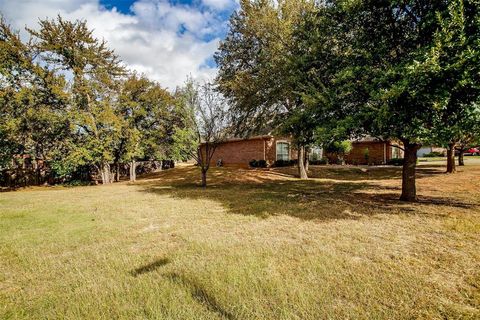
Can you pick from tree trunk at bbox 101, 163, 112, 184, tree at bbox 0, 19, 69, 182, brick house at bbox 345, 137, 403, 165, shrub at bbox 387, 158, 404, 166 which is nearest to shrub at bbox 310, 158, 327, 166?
brick house at bbox 345, 137, 403, 165

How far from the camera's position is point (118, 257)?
15.3 ft

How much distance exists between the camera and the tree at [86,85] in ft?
58.7

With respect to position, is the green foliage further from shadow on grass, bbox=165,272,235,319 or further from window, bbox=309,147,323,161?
window, bbox=309,147,323,161

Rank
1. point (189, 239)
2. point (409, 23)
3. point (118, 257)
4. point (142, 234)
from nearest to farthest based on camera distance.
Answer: point (118, 257)
point (189, 239)
point (142, 234)
point (409, 23)

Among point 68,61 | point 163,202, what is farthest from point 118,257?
point 68,61

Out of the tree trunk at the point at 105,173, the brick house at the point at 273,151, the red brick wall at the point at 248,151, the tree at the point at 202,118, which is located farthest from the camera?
the brick house at the point at 273,151

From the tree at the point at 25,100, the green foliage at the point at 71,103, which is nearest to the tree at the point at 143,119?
the green foliage at the point at 71,103

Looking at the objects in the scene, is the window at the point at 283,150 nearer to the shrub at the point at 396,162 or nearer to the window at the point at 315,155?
the window at the point at 315,155

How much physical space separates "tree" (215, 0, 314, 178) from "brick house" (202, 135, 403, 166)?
23.0 ft

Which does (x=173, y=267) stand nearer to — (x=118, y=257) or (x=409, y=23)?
(x=118, y=257)

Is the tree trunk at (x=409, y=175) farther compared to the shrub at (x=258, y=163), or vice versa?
the shrub at (x=258, y=163)

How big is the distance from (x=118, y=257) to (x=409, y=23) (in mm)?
10923

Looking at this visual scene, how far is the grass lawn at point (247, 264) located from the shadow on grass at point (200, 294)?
0.7 inches

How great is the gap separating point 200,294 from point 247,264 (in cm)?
105
